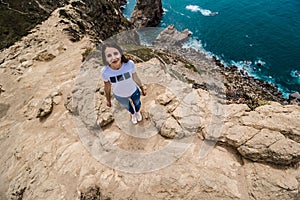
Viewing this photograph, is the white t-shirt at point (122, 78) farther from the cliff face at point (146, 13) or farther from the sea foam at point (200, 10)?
the sea foam at point (200, 10)

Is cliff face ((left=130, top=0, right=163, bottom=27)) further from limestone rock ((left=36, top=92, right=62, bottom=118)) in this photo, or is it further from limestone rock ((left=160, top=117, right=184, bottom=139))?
limestone rock ((left=160, top=117, right=184, bottom=139))

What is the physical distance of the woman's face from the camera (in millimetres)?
7164

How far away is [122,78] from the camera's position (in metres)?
7.90

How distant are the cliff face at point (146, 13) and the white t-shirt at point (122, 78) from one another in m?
61.6

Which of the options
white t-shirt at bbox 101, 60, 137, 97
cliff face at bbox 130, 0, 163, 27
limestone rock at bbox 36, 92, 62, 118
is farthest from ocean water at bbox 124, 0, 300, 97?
limestone rock at bbox 36, 92, 62, 118

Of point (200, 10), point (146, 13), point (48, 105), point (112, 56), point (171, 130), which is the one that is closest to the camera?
point (112, 56)

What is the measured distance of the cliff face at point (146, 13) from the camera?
66.2 m

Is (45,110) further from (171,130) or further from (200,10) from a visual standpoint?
(200,10)

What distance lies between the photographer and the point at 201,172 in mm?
7656

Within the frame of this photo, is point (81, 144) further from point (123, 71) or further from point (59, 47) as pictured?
point (59, 47)

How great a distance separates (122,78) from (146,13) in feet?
209

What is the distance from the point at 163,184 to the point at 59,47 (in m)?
17.3

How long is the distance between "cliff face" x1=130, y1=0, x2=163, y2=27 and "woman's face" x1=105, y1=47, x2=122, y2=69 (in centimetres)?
6217

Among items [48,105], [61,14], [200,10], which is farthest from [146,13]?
[48,105]
